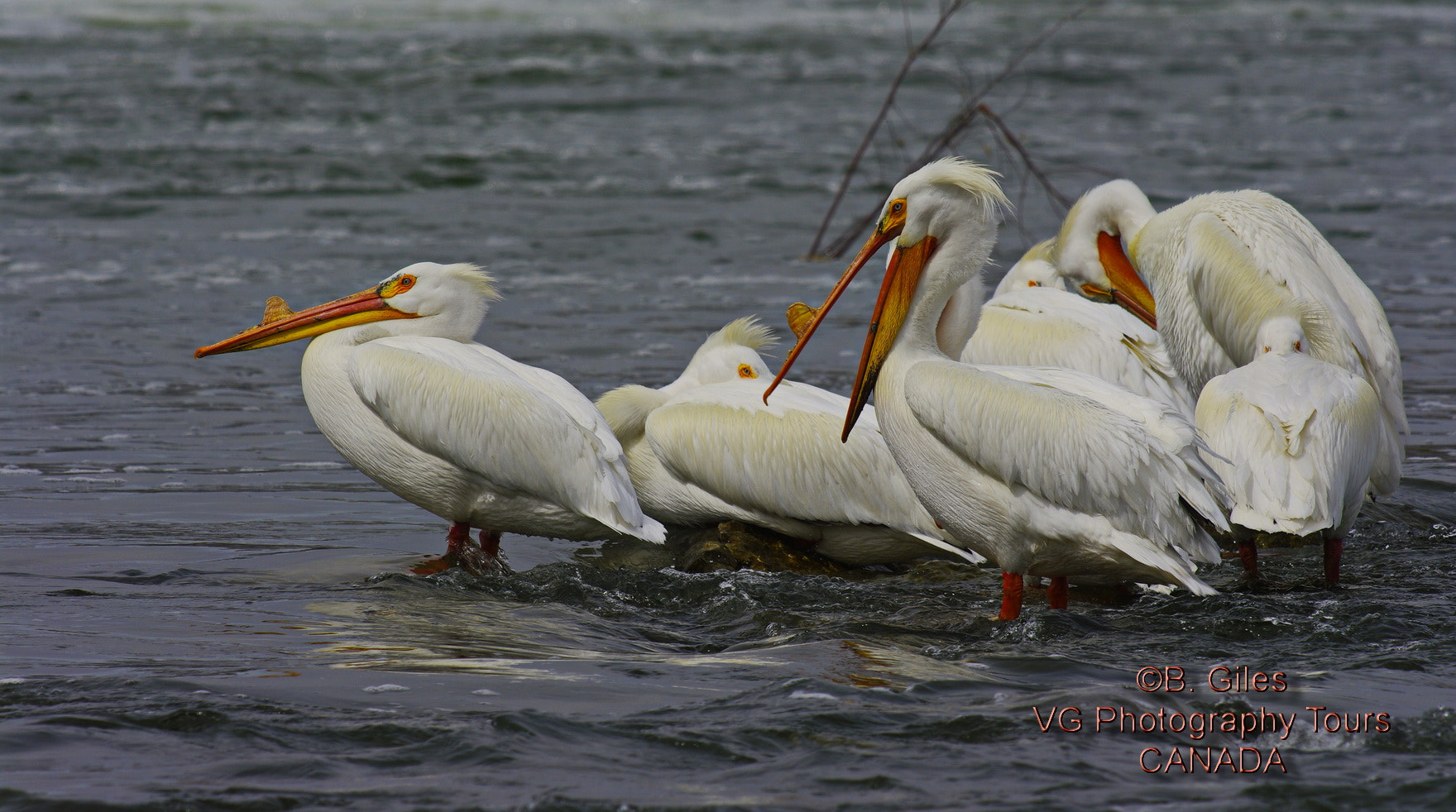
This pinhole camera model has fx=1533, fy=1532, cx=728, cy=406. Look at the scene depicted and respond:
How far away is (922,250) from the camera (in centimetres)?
448

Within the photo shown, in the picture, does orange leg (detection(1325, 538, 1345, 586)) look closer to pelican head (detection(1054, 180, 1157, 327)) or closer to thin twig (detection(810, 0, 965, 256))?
pelican head (detection(1054, 180, 1157, 327))

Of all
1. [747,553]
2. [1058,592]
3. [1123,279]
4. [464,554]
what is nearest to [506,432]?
[464,554]

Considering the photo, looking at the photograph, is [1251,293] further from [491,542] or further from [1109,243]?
[491,542]

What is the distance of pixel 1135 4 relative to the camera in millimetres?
30859

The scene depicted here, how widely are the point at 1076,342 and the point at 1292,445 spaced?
1.52 meters

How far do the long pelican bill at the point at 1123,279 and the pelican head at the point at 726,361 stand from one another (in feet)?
5.91

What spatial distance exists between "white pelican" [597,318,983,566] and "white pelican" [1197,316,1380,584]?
92cm

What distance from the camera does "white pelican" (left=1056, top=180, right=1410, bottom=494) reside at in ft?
17.6

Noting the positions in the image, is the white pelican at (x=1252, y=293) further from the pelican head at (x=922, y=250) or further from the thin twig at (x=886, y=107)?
the thin twig at (x=886, y=107)

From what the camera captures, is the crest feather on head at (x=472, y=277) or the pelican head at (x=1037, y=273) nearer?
the crest feather on head at (x=472, y=277)

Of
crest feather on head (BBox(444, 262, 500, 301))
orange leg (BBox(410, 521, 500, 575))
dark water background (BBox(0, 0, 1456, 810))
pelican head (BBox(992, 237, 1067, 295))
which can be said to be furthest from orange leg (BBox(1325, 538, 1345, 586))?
crest feather on head (BBox(444, 262, 500, 301))

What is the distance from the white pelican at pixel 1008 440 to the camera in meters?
4.19

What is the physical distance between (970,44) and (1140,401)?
66.6 feet

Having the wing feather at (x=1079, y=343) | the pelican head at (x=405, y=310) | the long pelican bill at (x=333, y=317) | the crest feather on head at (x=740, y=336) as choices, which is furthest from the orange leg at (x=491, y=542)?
the wing feather at (x=1079, y=343)
